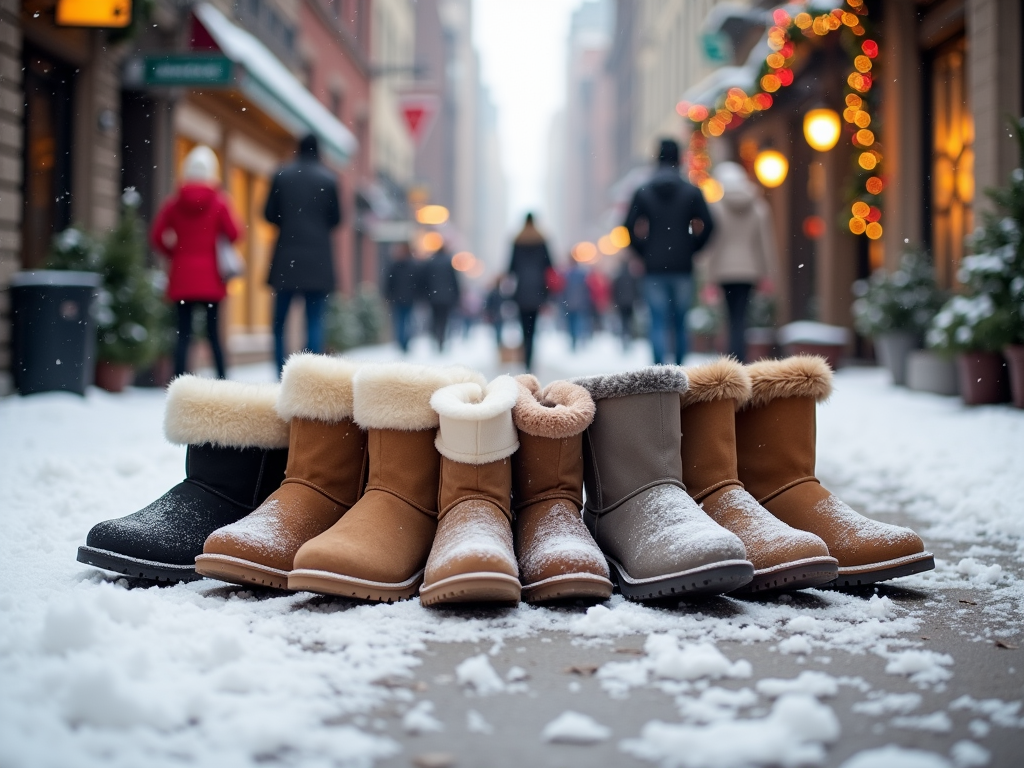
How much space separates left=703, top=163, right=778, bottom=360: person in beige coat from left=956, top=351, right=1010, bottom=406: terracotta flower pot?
5.96 ft

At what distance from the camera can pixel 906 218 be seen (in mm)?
9883

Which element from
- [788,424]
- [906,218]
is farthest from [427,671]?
[906,218]

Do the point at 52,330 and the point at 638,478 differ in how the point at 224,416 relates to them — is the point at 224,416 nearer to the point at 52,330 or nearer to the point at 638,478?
the point at 638,478

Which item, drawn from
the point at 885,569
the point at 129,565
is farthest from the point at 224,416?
the point at 885,569

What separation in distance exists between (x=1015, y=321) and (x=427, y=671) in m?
5.64

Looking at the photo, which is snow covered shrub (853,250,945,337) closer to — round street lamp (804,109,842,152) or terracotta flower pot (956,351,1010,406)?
round street lamp (804,109,842,152)

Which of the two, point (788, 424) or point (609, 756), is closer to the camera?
point (609, 756)

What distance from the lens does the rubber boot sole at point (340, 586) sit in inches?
86.1

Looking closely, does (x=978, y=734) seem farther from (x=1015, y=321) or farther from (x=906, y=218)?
(x=906, y=218)

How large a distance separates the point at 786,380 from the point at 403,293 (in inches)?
478

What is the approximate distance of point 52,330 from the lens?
7.07 meters

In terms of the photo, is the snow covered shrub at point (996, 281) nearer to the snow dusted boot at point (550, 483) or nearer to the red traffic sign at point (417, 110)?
the snow dusted boot at point (550, 483)

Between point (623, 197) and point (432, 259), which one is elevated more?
point (623, 197)

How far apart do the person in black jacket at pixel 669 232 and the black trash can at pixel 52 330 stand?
4330 mm
